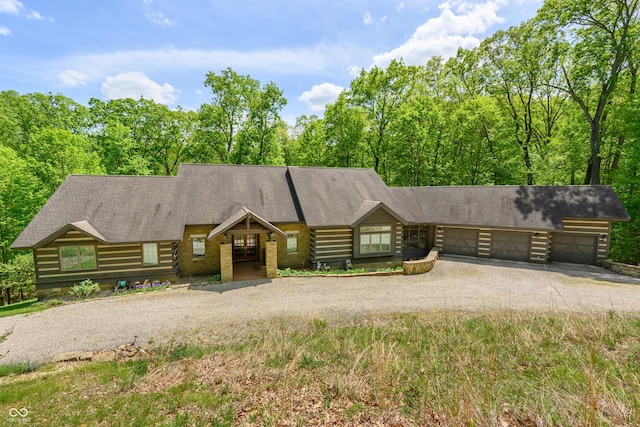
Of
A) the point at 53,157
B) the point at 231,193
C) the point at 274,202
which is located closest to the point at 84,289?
the point at 231,193

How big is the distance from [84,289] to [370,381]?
13918mm

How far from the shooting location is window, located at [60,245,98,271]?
43.9ft

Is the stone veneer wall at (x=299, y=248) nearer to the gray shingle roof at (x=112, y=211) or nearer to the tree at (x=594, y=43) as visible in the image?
the gray shingle roof at (x=112, y=211)

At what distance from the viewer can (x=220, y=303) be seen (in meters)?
11.8

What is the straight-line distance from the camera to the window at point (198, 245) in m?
15.8

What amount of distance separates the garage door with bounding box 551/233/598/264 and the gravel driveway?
159 centimetres

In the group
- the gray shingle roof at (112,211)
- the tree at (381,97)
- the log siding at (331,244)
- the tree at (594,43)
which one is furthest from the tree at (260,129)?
the tree at (594,43)

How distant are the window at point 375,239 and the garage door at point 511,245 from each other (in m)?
7.44

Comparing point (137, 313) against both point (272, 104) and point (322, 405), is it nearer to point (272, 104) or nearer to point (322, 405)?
point (322, 405)

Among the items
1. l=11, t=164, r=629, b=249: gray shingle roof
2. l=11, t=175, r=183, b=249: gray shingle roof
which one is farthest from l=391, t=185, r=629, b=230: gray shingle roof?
l=11, t=175, r=183, b=249: gray shingle roof

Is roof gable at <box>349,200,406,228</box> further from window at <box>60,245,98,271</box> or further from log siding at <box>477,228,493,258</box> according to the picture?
window at <box>60,245,98,271</box>

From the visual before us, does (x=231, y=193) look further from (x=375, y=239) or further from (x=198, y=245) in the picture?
(x=375, y=239)

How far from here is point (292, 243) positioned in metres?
17.4

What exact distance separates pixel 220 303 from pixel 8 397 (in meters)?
6.34
